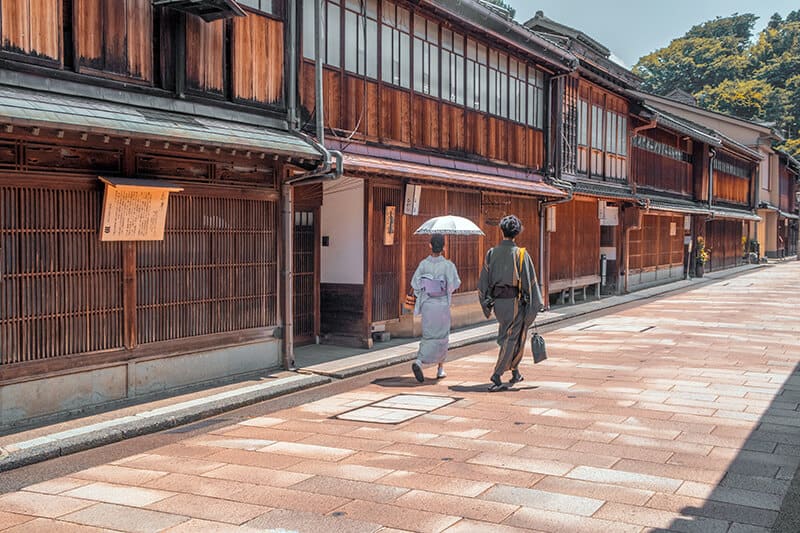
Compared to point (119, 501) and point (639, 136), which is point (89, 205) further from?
point (639, 136)

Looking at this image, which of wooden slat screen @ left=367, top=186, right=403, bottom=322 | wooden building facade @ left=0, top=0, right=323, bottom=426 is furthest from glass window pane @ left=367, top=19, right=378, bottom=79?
wooden building facade @ left=0, top=0, right=323, bottom=426

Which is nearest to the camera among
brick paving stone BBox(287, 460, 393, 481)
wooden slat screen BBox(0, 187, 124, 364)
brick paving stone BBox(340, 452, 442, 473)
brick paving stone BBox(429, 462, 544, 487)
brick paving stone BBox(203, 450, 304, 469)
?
brick paving stone BBox(429, 462, 544, 487)

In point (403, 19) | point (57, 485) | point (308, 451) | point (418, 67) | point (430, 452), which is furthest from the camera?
point (418, 67)

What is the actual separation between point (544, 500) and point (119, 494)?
11.5ft

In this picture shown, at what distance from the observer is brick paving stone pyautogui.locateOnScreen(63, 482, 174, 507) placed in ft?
21.0

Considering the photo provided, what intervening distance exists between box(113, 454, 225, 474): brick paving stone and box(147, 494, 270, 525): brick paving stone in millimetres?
826

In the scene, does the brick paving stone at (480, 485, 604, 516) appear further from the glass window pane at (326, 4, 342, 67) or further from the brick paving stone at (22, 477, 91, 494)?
the glass window pane at (326, 4, 342, 67)

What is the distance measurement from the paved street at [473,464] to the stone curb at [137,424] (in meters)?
0.31

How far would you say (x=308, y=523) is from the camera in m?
5.79

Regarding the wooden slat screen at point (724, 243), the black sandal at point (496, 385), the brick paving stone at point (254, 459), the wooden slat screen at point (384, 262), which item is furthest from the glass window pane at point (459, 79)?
the wooden slat screen at point (724, 243)

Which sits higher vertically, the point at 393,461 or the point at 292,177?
the point at 292,177

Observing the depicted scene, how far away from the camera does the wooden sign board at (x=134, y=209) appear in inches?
379

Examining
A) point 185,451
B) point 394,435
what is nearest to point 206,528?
point 185,451

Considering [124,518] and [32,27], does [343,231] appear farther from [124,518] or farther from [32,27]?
[124,518]
